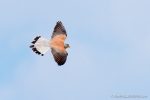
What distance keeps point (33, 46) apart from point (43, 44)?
1.72 ft

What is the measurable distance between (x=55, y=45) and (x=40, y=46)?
1.75 meters

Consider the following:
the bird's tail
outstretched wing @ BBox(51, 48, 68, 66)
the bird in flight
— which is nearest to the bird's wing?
the bird in flight

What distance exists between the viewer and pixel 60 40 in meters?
21.9

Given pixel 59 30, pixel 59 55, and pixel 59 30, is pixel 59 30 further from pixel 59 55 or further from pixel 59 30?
pixel 59 55

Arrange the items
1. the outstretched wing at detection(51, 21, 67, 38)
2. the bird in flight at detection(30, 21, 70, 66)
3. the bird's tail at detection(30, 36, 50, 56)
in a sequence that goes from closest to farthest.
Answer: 1. the bird's tail at detection(30, 36, 50, 56)
2. the bird in flight at detection(30, 21, 70, 66)
3. the outstretched wing at detection(51, 21, 67, 38)

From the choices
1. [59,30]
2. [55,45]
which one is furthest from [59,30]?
[55,45]

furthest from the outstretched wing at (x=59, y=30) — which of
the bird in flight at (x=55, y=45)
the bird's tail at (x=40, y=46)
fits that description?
the bird's tail at (x=40, y=46)

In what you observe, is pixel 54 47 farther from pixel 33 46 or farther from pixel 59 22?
pixel 59 22

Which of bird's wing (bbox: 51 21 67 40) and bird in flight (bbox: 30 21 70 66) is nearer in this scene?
bird in flight (bbox: 30 21 70 66)

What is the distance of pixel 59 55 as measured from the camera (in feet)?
67.5

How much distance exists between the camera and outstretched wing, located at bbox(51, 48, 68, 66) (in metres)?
20.2

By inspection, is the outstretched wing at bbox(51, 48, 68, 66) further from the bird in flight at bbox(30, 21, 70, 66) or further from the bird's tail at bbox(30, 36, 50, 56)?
the bird's tail at bbox(30, 36, 50, 56)

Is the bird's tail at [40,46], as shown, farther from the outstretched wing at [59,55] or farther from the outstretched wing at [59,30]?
the outstretched wing at [59,30]

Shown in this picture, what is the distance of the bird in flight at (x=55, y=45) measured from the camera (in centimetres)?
1964
